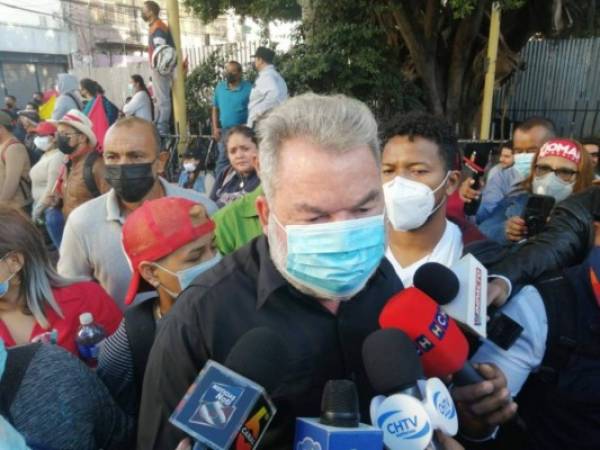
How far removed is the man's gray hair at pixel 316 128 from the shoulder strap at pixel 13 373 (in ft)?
3.01

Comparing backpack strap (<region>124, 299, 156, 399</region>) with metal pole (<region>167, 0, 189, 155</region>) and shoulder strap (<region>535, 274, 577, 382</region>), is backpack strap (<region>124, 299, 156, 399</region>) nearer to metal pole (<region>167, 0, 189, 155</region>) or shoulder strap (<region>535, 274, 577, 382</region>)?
shoulder strap (<region>535, 274, 577, 382</region>)

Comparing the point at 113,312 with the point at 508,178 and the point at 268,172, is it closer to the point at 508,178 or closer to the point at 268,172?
the point at 268,172

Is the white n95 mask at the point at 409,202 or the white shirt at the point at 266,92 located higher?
the white shirt at the point at 266,92

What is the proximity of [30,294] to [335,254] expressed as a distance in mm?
1583

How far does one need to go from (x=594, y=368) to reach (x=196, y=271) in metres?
1.56

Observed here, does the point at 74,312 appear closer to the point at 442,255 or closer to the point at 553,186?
the point at 442,255

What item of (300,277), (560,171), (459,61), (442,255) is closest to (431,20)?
(459,61)

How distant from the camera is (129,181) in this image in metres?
3.09

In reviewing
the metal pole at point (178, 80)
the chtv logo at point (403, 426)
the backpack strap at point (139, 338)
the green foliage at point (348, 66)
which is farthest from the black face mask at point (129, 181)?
the green foliage at point (348, 66)

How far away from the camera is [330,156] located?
→ 52.1 inches

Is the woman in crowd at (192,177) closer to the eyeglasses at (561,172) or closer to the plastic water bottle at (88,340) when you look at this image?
the eyeglasses at (561,172)

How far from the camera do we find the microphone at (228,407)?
926mm

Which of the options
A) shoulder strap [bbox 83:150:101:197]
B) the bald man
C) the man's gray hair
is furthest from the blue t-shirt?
the man's gray hair

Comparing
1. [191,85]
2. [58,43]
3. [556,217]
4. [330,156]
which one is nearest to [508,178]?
[556,217]
